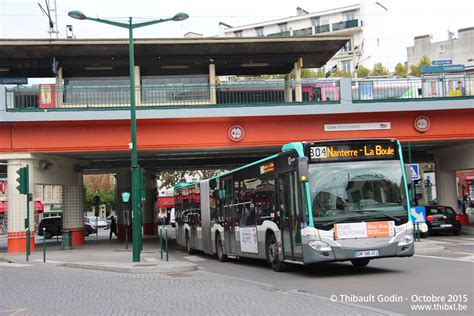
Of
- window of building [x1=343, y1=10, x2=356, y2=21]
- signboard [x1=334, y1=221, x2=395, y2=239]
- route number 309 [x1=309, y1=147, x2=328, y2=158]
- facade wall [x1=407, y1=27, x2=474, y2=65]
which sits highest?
window of building [x1=343, y1=10, x2=356, y2=21]

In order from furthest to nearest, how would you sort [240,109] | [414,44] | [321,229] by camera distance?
[414,44]
[240,109]
[321,229]

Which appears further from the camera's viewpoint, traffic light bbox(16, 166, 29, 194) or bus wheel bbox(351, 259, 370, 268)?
traffic light bbox(16, 166, 29, 194)

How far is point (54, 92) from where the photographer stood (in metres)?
26.0

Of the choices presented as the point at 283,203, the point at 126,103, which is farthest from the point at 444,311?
the point at 126,103

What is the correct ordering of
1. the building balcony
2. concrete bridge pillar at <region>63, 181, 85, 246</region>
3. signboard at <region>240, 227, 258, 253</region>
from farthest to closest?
1. the building balcony
2. concrete bridge pillar at <region>63, 181, 85, 246</region>
3. signboard at <region>240, 227, 258, 253</region>

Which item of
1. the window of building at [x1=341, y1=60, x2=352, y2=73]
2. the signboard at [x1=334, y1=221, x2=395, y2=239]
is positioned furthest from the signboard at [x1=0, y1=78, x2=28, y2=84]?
the window of building at [x1=341, y1=60, x2=352, y2=73]

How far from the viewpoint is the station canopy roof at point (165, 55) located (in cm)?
2786

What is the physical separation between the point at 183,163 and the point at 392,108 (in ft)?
49.5

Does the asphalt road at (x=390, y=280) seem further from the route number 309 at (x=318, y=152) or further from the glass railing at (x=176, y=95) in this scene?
the glass railing at (x=176, y=95)

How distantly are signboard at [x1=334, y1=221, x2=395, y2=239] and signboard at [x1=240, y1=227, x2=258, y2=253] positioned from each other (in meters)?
4.25

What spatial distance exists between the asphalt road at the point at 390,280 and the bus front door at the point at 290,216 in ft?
2.14

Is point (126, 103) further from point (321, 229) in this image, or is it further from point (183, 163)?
point (321, 229)

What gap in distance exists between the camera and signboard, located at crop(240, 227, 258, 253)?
16.7 meters

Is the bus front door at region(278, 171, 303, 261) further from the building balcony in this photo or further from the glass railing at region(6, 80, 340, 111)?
the building balcony
